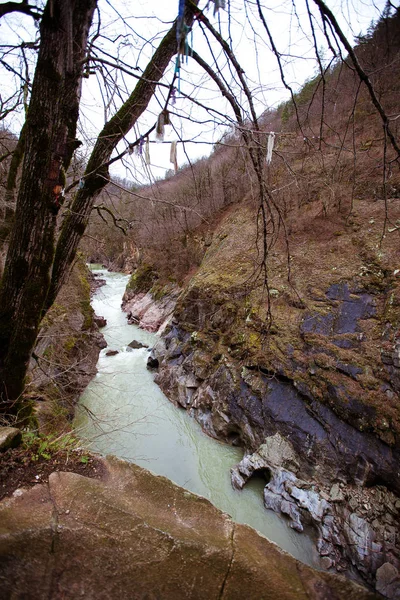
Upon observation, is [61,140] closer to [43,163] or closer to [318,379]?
[43,163]

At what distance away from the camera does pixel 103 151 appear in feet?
6.57

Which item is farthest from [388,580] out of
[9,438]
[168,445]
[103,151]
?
[103,151]

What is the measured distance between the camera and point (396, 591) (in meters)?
3.70

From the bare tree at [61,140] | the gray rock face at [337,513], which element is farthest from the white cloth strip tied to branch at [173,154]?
the gray rock face at [337,513]

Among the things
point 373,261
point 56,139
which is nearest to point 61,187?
point 56,139

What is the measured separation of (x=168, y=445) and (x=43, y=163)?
6367 mm

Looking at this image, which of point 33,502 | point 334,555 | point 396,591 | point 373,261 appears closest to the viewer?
point 33,502

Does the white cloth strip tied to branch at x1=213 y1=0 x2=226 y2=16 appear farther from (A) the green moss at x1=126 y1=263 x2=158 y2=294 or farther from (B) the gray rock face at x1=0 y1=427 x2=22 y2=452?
(A) the green moss at x1=126 y1=263 x2=158 y2=294

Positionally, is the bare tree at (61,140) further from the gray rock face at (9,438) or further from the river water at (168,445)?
the river water at (168,445)

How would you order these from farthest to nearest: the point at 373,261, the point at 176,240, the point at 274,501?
the point at 176,240, the point at 373,261, the point at 274,501

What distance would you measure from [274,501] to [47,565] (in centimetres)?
489

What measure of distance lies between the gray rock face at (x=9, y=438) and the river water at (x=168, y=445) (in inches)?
59.1

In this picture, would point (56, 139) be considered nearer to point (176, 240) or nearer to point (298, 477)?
point (298, 477)

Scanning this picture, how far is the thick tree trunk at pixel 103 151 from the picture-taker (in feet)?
5.89
